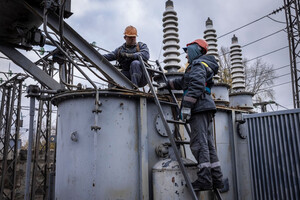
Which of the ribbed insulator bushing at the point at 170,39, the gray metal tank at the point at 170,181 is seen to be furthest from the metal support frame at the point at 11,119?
the gray metal tank at the point at 170,181

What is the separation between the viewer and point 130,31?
20.8 ft

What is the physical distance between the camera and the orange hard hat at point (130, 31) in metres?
6.33

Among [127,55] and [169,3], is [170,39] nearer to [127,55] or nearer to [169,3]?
[169,3]

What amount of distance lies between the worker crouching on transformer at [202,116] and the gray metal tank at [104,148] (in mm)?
943

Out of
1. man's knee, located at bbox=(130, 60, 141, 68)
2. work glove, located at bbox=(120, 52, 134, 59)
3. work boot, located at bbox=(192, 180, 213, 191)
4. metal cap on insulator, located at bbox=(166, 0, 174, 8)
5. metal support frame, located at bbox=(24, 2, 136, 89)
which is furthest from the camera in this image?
metal cap on insulator, located at bbox=(166, 0, 174, 8)

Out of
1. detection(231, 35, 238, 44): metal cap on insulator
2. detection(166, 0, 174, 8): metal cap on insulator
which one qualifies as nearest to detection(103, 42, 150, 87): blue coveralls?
detection(166, 0, 174, 8): metal cap on insulator

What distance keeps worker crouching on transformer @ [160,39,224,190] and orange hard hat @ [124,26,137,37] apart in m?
2.18

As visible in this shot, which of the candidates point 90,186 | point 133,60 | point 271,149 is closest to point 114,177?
point 90,186

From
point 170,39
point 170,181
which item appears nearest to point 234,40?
point 170,39

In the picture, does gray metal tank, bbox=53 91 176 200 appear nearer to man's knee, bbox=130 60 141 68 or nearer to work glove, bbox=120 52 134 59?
man's knee, bbox=130 60 141 68

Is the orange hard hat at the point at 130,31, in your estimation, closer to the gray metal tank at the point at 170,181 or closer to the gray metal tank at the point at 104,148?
the gray metal tank at the point at 104,148

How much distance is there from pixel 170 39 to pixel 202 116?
4.88 metres

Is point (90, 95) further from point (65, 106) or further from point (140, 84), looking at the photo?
point (140, 84)

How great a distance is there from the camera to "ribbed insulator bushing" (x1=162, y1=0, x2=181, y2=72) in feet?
27.3
